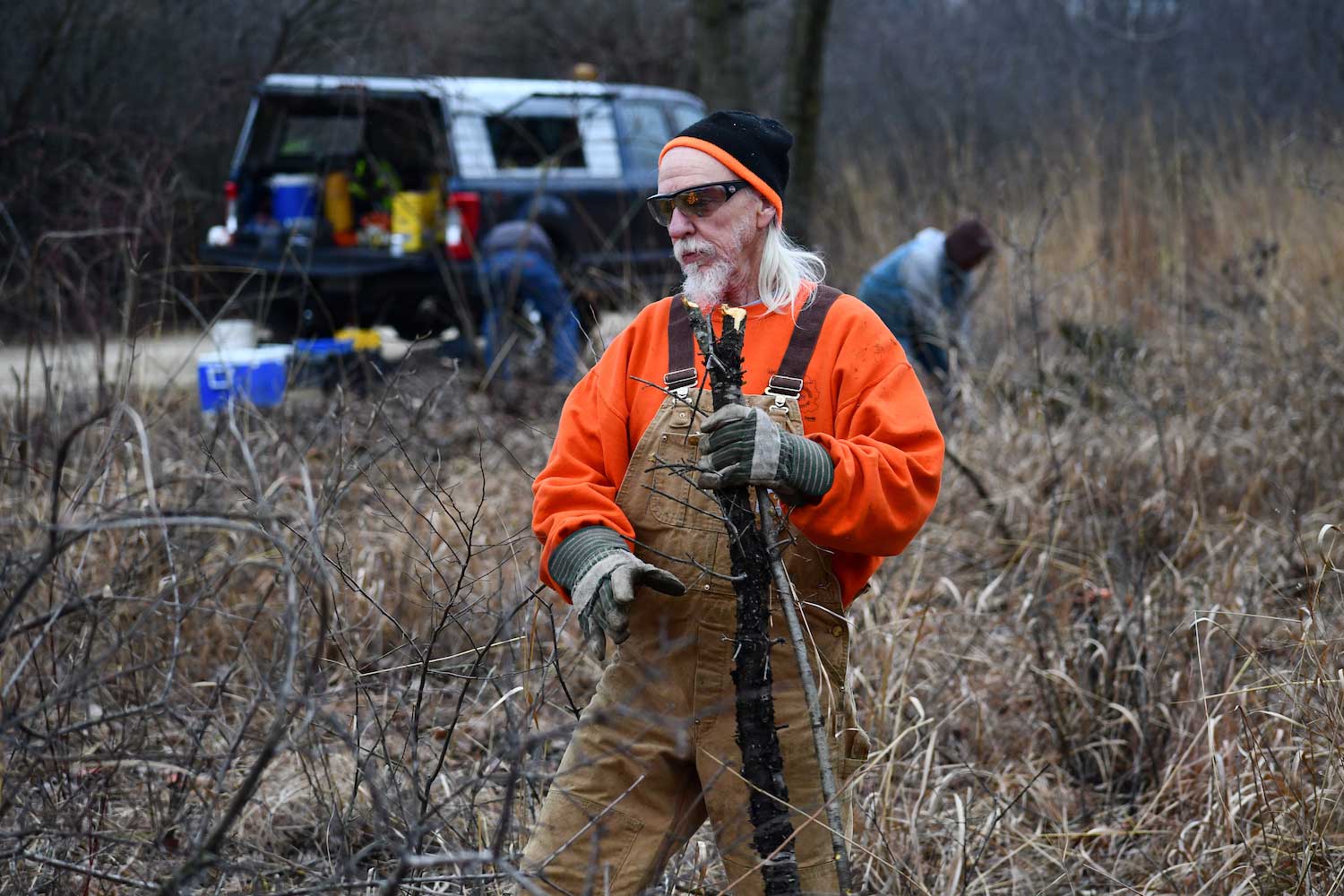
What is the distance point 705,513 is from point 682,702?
14.5 inches

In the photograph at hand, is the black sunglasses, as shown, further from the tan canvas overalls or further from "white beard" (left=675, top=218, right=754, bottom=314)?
the tan canvas overalls

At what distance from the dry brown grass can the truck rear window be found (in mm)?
2582

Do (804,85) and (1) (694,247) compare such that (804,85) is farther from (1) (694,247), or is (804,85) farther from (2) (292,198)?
(1) (694,247)

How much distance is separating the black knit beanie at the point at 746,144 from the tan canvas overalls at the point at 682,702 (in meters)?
0.24

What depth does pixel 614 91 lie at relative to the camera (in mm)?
7977

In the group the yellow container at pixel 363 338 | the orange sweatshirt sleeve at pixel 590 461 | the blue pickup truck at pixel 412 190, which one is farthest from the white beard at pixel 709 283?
the blue pickup truck at pixel 412 190

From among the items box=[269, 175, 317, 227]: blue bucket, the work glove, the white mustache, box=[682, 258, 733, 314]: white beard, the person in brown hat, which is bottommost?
the person in brown hat

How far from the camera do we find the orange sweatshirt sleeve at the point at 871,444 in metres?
2.00

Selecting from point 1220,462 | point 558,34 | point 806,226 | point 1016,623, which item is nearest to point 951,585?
point 1016,623

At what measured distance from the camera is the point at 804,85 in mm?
9227

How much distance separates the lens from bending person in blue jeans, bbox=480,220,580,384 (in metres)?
6.84

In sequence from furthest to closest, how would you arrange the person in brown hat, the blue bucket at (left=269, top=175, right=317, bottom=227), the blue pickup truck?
1. the blue bucket at (left=269, top=175, right=317, bottom=227)
2. the blue pickup truck
3. the person in brown hat

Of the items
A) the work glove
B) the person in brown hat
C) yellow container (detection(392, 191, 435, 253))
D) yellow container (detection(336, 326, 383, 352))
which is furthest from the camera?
yellow container (detection(392, 191, 435, 253))

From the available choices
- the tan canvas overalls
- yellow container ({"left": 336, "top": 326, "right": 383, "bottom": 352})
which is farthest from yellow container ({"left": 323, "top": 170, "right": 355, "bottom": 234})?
the tan canvas overalls
